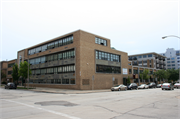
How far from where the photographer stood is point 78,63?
3434 cm

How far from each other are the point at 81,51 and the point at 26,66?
1770 centimetres

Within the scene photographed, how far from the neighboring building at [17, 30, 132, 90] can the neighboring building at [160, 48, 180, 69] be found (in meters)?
102

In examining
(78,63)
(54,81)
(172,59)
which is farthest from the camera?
(172,59)

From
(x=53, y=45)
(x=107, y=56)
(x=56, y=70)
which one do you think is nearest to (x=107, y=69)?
(x=107, y=56)

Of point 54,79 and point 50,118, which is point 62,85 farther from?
point 50,118

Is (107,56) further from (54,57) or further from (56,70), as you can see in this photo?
(54,57)

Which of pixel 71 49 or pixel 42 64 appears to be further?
pixel 42 64

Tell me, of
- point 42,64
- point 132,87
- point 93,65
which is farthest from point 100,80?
point 42,64

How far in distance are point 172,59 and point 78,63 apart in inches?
4895

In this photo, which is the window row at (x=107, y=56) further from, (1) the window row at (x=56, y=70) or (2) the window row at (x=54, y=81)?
(2) the window row at (x=54, y=81)

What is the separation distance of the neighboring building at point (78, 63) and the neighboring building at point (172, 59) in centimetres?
10189

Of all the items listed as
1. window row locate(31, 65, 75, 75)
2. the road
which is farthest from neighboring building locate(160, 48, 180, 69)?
the road

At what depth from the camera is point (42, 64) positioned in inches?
1839

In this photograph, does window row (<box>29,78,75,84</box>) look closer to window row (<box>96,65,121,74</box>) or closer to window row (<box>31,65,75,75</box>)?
window row (<box>31,65,75,75</box>)
